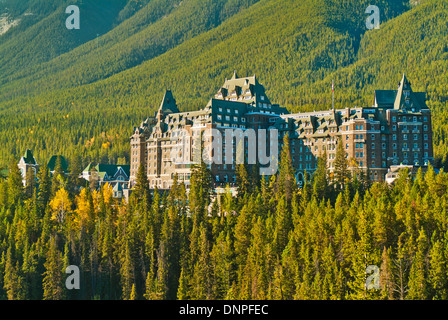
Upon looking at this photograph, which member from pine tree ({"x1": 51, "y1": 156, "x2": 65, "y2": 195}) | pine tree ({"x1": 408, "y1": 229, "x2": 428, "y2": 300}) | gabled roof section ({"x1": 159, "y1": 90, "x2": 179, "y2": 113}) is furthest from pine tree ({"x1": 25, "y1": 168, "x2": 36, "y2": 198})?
pine tree ({"x1": 408, "y1": 229, "x2": 428, "y2": 300})

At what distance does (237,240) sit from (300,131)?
4627cm

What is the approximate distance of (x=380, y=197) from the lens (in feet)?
365

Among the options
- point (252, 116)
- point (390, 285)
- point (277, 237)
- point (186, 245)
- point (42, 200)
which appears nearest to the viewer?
point (390, 285)

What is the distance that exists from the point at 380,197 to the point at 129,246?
3974cm

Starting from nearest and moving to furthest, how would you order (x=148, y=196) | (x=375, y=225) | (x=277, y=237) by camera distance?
(x=375, y=225), (x=277, y=237), (x=148, y=196)

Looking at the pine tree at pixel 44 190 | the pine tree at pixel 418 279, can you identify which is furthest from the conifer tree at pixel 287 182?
the pine tree at pixel 44 190

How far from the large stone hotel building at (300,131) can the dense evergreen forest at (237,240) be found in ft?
Answer: 42.3

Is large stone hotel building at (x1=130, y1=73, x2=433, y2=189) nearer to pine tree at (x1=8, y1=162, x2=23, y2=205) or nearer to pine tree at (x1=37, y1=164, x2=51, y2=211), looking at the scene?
pine tree at (x1=37, y1=164, x2=51, y2=211)

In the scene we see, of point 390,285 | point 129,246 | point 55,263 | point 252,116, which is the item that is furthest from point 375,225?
point 252,116

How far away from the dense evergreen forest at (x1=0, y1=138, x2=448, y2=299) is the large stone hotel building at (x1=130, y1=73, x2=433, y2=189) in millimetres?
12906

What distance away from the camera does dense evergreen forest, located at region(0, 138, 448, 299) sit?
95.1 m

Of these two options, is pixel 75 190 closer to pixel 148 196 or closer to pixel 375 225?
pixel 148 196

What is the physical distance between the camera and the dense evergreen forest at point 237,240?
95.1m

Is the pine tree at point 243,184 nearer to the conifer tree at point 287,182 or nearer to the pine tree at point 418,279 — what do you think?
the conifer tree at point 287,182
